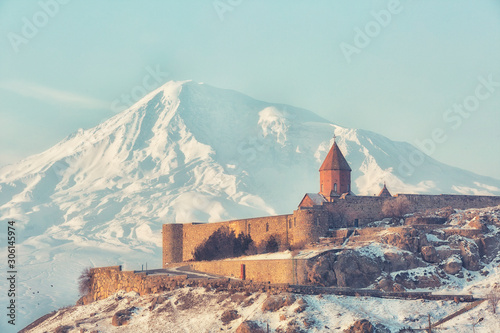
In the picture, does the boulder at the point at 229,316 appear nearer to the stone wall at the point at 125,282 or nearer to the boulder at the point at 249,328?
the boulder at the point at 249,328

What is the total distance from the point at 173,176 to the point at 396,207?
112176mm

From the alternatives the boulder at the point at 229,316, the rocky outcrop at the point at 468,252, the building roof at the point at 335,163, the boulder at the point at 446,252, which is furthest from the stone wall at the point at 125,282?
the rocky outcrop at the point at 468,252

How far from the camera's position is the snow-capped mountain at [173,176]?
158 m

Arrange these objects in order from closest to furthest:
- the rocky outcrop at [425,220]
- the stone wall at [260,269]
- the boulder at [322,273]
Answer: the boulder at [322,273] < the stone wall at [260,269] < the rocky outcrop at [425,220]

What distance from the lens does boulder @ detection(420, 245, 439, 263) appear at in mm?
56938

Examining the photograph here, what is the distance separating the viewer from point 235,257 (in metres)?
68.6

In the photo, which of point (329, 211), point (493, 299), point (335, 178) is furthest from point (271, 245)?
point (493, 299)

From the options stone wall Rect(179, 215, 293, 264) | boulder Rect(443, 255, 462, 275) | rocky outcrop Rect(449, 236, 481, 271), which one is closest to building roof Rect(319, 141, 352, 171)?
stone wall Rect(179, 215, 293, 264)

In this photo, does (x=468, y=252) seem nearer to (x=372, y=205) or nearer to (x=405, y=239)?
(x=405, y=239)

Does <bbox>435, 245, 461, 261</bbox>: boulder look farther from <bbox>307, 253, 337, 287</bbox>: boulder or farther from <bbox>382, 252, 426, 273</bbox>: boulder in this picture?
<bbox>307, 253, 337, 287</bbox>: boulder

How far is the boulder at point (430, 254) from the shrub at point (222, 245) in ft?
57.5

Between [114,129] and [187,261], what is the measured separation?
121012 mm

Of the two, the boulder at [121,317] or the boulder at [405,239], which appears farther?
the boulder at [405,239]

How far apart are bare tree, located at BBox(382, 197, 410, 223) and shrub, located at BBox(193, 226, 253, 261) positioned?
12.1 m
